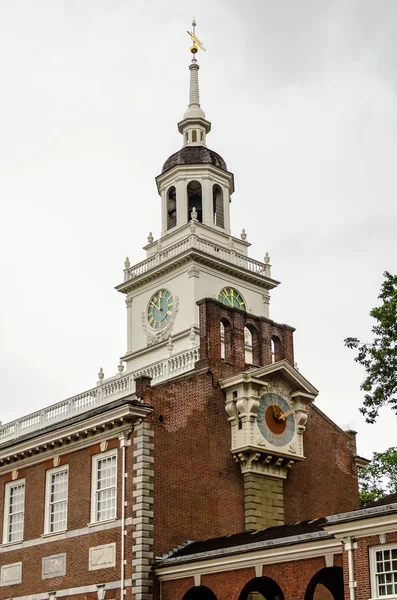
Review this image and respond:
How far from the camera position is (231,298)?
177ft

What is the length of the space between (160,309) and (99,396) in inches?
600

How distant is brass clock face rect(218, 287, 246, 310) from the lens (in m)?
53.5

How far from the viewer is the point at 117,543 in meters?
32.7

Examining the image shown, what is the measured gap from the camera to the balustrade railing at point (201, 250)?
53.6 meters

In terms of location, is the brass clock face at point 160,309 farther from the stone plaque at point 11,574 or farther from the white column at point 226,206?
the stone plaque at point 11,574

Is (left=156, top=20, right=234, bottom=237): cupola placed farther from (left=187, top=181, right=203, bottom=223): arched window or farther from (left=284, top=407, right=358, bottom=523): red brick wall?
(left=284, top=407, right=358, bottom=523): red brick wall

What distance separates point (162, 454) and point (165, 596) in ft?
15.5

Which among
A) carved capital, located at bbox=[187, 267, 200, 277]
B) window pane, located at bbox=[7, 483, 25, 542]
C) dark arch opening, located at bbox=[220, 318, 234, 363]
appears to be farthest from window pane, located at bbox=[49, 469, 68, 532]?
carved capital, located at bbox=[187, 267, 200, 277]

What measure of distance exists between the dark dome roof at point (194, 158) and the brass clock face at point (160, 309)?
8.15 metres

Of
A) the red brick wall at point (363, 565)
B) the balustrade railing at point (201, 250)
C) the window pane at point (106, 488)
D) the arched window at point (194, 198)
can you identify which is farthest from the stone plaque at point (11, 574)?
the arched window at point (194, 198)

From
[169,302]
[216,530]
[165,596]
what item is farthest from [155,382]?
[169,302]

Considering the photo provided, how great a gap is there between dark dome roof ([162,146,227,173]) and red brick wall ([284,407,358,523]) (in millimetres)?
21954

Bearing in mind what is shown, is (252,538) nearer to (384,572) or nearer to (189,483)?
(189,483)

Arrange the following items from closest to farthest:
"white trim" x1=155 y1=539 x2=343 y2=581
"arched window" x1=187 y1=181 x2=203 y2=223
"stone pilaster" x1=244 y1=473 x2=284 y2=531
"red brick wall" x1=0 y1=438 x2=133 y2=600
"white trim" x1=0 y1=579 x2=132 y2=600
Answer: "white trim" x1=155 y1=539 x2=343 y2=581 < "white trim" x1=0 y1=579 x2=132 y2=600 < "red brick wall" x1=0 y1=438 x2=133 y2=600 < "stone pilaster" x1=244 y1=473 x2=284 y2=531 < "arched window" x1=187 y1=181 x2=203 y2=223
